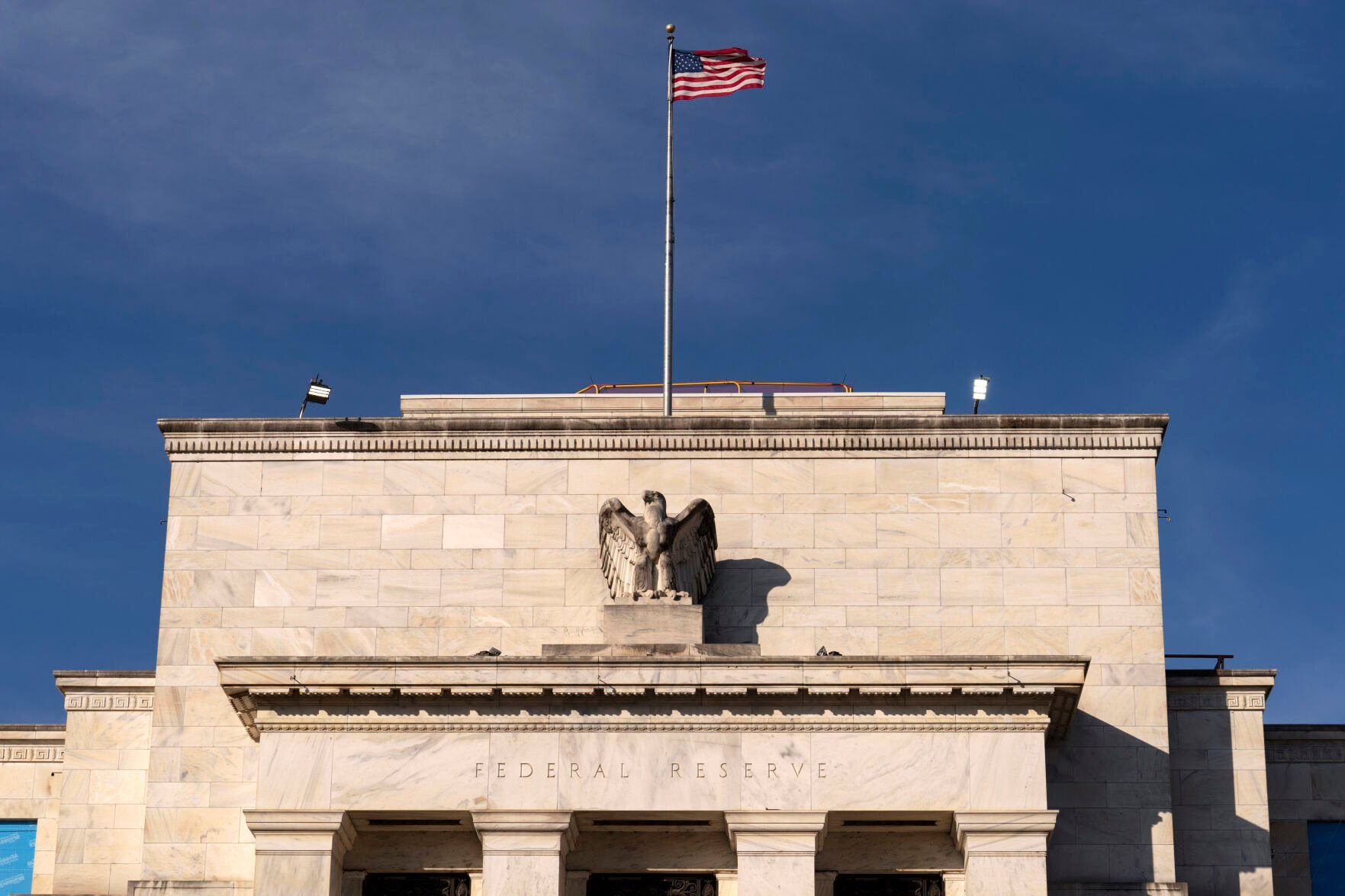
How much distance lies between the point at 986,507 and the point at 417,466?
1127cm

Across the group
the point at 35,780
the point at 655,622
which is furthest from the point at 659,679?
the point at 35,780

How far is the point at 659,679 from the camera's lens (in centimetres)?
4425

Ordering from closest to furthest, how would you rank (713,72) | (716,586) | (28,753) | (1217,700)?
(716,586) → (1217,700) → (28,753) → (713,72)

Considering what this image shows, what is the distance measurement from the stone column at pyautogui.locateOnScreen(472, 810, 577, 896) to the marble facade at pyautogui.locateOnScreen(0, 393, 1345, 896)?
0.05 meters

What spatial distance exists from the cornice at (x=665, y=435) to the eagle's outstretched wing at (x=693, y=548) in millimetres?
2578

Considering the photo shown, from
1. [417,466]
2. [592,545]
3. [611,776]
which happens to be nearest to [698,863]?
[611,776]

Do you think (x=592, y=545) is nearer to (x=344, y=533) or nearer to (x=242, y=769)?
(x=344, y=533)

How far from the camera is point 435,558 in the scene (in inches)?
1943

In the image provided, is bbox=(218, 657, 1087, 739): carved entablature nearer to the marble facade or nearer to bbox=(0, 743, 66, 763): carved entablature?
the marble facade

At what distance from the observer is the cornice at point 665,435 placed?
164ft

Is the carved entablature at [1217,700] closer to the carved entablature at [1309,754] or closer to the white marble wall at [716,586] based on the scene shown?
the white marble wall at [716,586]

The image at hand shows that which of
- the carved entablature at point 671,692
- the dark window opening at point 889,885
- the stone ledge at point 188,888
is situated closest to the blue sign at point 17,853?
the stone ledge at point 188,888

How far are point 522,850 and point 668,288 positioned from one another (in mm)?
15253

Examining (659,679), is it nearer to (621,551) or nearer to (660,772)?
(660,772)
